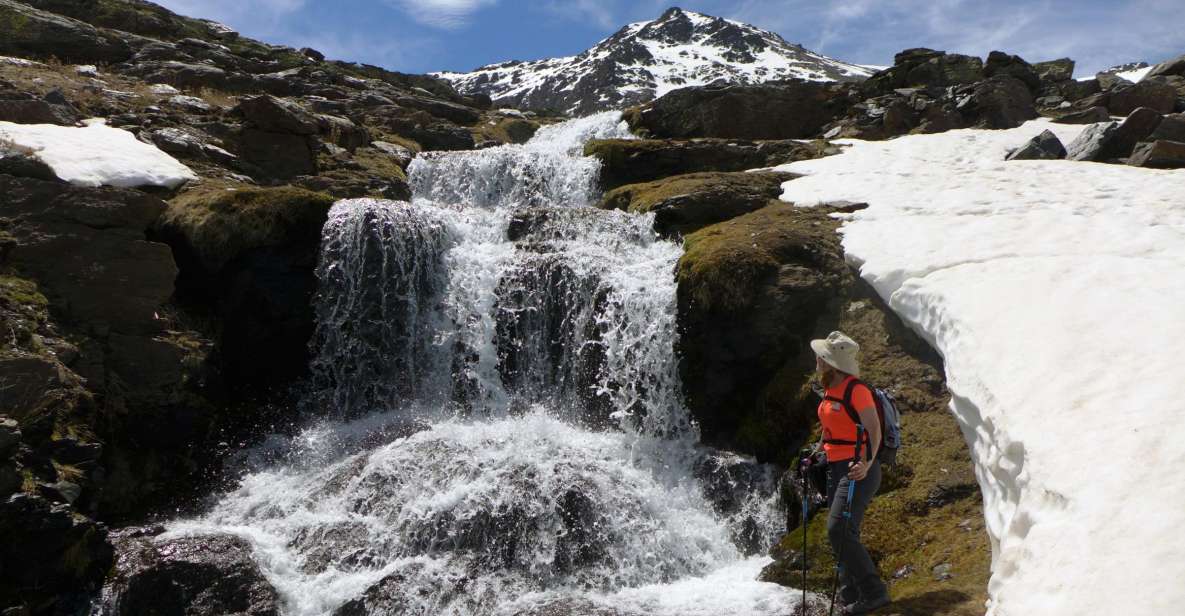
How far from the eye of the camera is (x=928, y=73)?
32406 mm

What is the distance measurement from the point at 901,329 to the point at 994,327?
7.73 feet

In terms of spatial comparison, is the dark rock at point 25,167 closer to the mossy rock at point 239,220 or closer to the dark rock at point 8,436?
the mossy rock at point 239,220

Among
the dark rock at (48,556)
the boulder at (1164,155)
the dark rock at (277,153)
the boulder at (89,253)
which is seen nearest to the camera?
the dark rock at (48,556)

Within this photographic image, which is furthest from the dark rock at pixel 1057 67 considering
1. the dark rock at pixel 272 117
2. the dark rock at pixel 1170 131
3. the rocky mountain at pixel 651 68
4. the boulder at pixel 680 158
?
the rocky mountain at pixel 651 68

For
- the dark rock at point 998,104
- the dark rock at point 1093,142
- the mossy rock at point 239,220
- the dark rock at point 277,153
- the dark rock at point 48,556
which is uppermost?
the dark rock at point 277,153

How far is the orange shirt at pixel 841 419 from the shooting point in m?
6.41

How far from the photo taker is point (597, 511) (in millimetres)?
10188

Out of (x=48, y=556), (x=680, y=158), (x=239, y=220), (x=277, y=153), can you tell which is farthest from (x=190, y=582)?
(x=680, y=158)

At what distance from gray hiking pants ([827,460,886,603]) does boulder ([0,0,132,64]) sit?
30.4 metres

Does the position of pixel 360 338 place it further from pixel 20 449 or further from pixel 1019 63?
pixel 1019 63

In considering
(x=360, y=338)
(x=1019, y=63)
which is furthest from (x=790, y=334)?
(x=1019, y=63)

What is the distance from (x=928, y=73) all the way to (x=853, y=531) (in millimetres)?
31756

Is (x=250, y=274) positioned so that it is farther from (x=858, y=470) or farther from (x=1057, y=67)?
(x=1057, y=67)

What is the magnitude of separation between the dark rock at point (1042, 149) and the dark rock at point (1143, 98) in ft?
17.7
